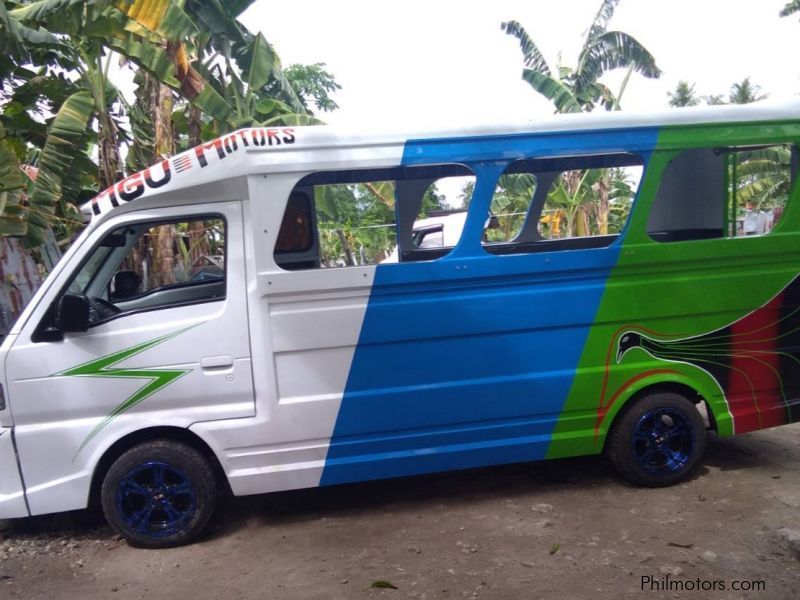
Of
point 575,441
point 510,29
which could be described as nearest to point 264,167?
point 575,441

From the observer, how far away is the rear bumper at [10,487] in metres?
3.85

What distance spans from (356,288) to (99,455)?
1.88 metres

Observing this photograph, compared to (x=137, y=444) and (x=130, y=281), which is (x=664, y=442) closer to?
(x=137, y=444)

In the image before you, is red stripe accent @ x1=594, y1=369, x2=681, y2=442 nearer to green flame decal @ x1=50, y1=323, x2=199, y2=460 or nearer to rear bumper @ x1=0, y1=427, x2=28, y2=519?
green flame decal @ x1=50, y1=323, x2=199, y2=460

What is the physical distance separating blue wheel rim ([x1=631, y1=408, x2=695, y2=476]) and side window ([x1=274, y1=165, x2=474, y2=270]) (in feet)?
6.34

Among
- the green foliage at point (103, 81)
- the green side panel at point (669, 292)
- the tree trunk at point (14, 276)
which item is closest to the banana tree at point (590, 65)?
the green foliage at point (103, 81)

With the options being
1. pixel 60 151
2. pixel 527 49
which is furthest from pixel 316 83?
pixel 60 151

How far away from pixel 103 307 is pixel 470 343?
241cm

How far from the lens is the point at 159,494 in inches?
161

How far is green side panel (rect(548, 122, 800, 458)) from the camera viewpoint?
434 centimetres

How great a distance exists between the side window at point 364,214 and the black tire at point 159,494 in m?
1.39

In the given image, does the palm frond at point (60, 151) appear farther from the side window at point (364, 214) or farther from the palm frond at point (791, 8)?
the palm frond at point (791, 8)

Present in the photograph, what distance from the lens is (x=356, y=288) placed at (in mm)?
4031

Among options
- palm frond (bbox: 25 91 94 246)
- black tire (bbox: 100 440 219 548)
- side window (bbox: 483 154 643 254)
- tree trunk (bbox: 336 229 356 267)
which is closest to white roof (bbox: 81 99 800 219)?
tree trunk (bbox: 336 229 356 267)
